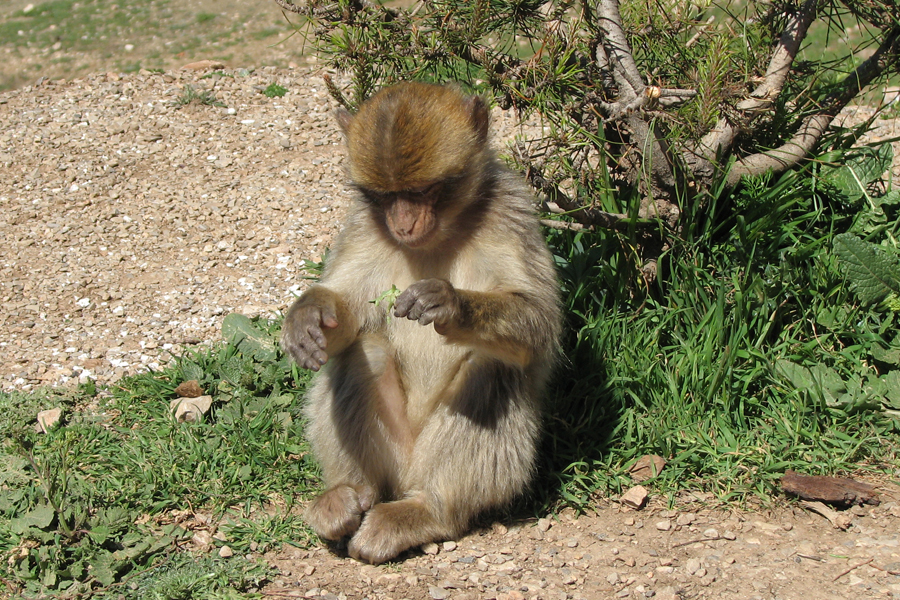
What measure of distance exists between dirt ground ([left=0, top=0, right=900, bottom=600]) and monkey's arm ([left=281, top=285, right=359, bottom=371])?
901 mm

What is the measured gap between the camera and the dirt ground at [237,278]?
3.29 meters

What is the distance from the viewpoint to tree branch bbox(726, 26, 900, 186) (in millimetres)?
4191

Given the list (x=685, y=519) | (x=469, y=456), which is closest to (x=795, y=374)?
(x=685, y=519)

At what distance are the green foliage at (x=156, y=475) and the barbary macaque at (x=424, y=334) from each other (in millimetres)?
374

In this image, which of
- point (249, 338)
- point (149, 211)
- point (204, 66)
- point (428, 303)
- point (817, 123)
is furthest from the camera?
point (204, 66)

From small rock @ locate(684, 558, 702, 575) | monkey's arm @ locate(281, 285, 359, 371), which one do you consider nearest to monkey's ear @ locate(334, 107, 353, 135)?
monkey's arm @ locate(281, 285, 359, 371)

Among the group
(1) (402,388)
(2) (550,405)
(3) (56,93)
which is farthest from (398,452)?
(3) (56,93)

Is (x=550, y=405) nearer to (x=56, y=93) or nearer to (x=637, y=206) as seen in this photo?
(x=637, y=206)

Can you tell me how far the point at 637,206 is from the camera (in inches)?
163

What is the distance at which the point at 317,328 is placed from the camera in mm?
3297

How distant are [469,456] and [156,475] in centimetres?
147

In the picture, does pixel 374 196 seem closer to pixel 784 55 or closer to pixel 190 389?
pixel 190 389

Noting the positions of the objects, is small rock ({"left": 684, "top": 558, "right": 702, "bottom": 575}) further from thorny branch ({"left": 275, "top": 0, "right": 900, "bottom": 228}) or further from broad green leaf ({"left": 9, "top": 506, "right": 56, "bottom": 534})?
broad green leaf ({"left": 9, "top": 506, "right": 56, "bottom": 534})

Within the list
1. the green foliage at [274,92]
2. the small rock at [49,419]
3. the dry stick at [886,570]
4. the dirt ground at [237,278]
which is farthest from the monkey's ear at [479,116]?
the green foliage at [274,92]
